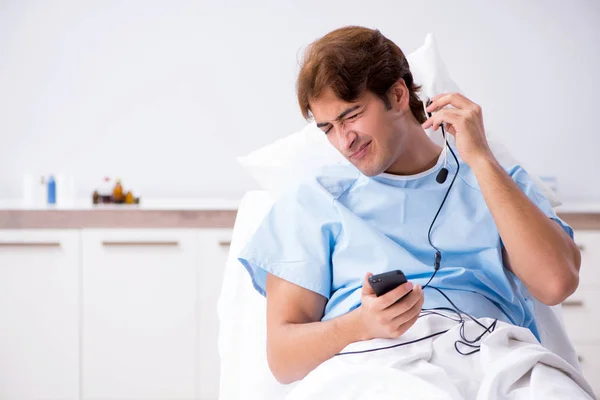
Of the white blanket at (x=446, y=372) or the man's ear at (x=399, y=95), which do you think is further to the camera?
the man's ear at (x=399, y=95)

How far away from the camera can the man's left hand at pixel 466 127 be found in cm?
134

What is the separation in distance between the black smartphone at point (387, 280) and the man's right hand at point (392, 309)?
0.01 metres

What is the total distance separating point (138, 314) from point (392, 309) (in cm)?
167

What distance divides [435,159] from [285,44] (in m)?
1.76

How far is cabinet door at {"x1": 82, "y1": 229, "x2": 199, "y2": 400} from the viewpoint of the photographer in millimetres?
2598

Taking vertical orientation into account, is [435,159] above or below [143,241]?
above

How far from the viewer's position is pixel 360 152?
4.73 ft

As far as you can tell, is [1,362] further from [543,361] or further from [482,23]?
[482,23]

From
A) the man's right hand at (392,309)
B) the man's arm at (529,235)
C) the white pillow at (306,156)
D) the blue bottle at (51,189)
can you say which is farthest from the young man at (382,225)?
the blue bottle at (51,189)

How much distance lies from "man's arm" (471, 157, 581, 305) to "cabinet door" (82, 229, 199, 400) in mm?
1513

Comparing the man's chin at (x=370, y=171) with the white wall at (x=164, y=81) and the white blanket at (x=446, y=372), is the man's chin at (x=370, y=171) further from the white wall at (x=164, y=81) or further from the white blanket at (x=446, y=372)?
the white wall at (x=164, y=81)

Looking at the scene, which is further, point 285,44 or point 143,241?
point 285,44

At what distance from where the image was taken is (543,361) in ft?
3.78

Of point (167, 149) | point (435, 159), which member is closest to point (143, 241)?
point (167, 149)
